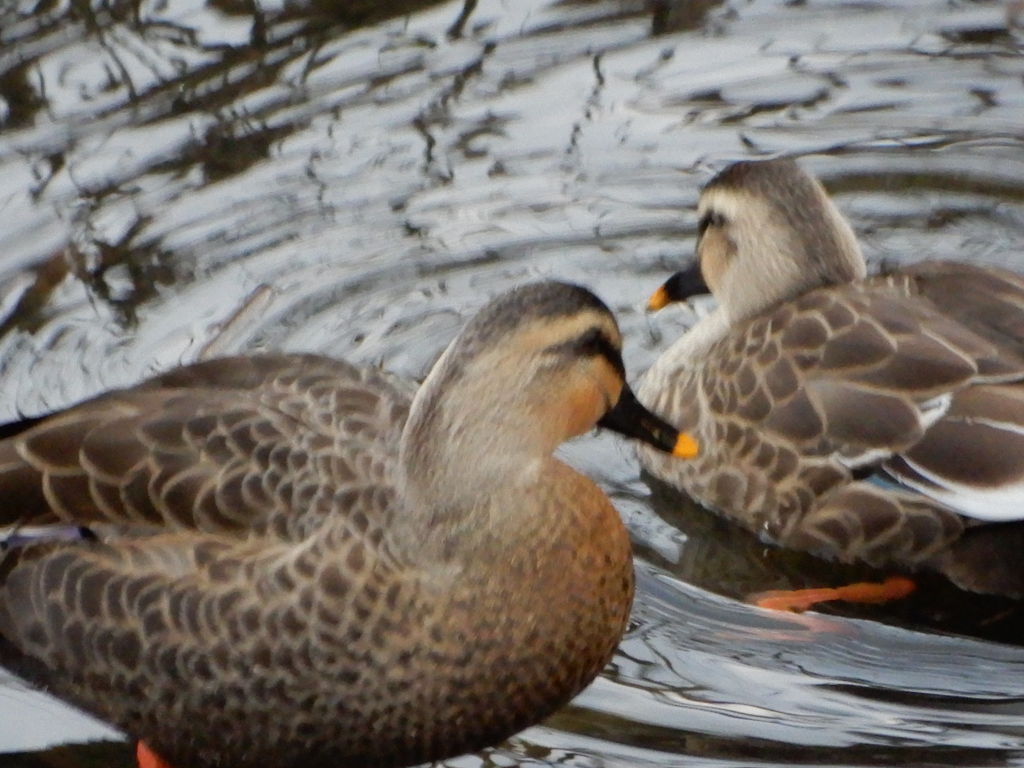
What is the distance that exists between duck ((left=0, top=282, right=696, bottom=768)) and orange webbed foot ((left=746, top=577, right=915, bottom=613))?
2.81ft

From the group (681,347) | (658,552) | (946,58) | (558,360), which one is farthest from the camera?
(946,58)

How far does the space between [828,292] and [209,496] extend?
7.33 feet

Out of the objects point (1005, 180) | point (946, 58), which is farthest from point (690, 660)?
point (946, 58)

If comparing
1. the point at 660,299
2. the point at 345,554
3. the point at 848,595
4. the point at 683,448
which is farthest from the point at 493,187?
the point at 345,554

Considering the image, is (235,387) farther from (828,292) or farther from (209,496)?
(828,292)

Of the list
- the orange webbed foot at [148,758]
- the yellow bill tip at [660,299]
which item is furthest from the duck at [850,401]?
the orange webbed foot at [148,758]

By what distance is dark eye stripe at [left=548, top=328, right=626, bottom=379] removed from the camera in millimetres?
4434

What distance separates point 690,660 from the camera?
5.11 metres

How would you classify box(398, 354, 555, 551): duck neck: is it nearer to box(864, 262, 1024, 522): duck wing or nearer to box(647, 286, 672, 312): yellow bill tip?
box(864, 262, 1024, 522): duck wing

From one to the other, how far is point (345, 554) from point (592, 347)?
0.77 metres

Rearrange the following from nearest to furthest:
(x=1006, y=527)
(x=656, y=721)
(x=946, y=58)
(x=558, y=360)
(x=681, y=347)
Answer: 1. (x=558, y=360)
2. (x=656, y=721)
3. (x=1006, y=527)
4. (x=681, y=347)
5. (x=946, y=58)

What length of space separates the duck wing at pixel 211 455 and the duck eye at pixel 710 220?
1.79 metres

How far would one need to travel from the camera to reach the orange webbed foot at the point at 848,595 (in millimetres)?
5453

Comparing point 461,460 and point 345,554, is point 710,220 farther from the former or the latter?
point 345,554
